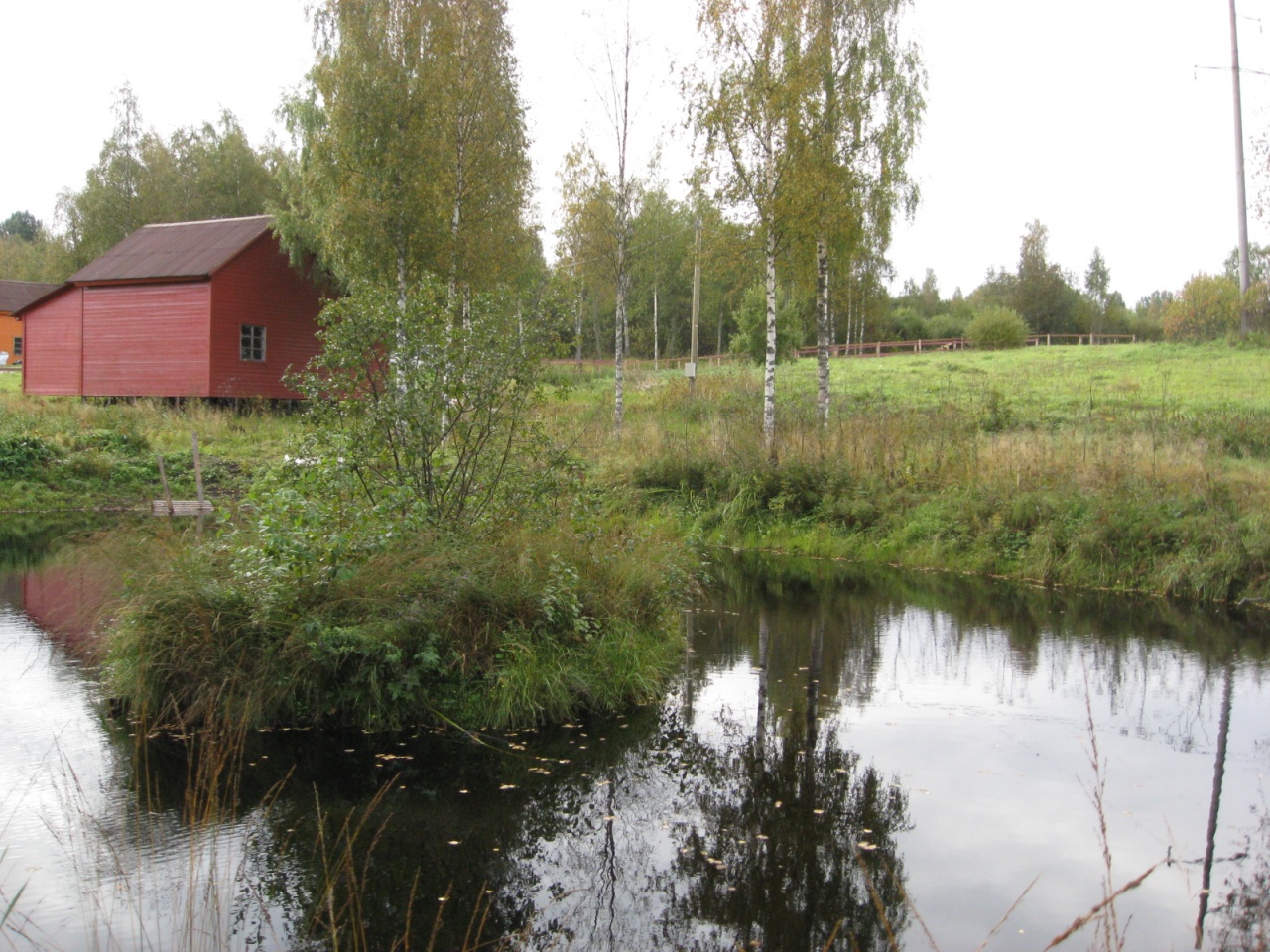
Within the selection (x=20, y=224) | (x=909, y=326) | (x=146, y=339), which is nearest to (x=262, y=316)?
(x=146, y=339)

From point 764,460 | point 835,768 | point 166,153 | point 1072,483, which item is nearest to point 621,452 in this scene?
point 764,460

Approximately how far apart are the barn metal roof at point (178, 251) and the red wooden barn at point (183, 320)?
5 centimetres

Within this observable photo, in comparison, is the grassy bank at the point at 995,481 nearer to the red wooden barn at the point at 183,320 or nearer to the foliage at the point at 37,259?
the red wooden barn at the point at 183,320

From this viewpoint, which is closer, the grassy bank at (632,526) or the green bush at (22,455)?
the grassy bank at (632,526)

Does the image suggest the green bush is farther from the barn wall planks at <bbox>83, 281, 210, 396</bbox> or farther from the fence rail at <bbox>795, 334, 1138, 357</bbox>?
the fence rail at <bbox>795, 334, 1138, 357</bbox>

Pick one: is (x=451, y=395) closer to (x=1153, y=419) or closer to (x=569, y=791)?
(x=569, y=791)

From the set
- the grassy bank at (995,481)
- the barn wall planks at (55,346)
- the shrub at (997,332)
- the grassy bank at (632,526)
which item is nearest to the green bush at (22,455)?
the grassy bank at (632,526)

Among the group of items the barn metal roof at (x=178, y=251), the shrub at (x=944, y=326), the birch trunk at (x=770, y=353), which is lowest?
the birch trunk at (x=770, y=353)

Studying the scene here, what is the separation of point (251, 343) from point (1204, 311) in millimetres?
33511

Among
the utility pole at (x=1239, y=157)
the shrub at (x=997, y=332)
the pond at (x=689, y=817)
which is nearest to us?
the pond at (x=689, y=817)

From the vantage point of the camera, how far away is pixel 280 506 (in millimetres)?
8336

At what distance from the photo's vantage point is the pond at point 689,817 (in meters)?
5.02

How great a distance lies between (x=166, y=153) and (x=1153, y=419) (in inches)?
1746

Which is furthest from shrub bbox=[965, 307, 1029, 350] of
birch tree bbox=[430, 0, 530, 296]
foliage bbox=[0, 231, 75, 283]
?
foliage bbox=[0, 231, 75, 283]
